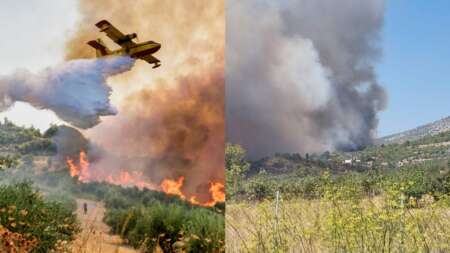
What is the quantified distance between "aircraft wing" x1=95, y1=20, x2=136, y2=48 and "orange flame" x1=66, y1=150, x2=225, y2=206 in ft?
2.64

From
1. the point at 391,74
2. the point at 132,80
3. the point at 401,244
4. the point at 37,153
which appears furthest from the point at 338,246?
the point at 37,153

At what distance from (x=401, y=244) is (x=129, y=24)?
2.54 metres

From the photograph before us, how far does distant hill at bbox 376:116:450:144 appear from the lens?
17.0 ft

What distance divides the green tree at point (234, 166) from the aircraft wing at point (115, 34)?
246 centimetres

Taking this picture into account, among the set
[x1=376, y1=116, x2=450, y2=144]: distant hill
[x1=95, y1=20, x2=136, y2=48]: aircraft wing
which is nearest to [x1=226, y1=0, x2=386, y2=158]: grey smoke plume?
[x1=376, y1=116, x2=450, y2=144]: distant hill

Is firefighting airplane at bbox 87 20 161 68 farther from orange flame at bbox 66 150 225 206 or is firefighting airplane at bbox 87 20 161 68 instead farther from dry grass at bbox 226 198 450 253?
dry grass at bbox 226 198 450 253

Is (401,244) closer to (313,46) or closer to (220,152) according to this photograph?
(220,152)

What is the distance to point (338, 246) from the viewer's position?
4773 mm

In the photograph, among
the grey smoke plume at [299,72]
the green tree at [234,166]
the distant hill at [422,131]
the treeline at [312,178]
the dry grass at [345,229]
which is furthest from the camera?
the green tree at [234,166]

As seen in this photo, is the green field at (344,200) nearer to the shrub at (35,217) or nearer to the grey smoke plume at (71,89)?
the shrub at (35,217)

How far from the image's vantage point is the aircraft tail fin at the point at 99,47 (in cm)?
415

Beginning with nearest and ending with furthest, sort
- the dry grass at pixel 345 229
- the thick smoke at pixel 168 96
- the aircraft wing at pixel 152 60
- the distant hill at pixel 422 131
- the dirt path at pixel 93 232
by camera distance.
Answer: the dirt path at pixel 93 232
the thick smoke at pixel 168 96
the aircraft wing at pixel 152 60
the dry grass at pixel 345 229
the distant hill at pixel 422 131

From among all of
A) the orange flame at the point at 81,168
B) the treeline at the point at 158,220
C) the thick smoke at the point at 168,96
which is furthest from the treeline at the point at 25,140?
the treeline at the point at 158,220

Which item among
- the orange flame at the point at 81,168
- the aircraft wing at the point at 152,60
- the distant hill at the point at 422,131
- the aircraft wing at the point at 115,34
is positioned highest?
the aircraft wing at the point at 115,34
